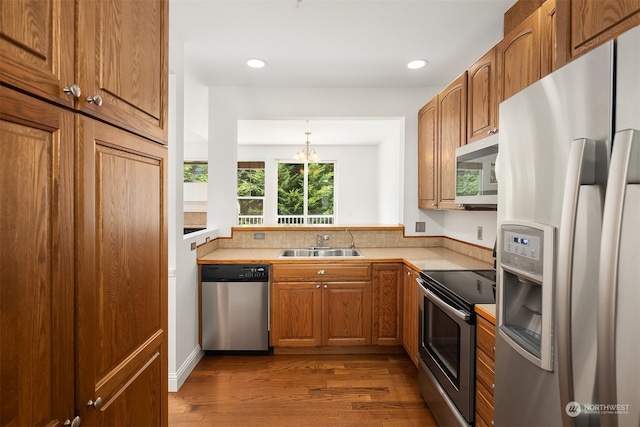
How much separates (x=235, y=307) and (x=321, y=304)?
2.40 feet

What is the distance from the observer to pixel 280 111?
10.7ft

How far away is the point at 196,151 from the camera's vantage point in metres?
6.29

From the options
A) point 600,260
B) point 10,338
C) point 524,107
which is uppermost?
point 524,107

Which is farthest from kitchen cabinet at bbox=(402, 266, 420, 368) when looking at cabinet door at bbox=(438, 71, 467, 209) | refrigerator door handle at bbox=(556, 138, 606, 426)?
refrigerator door handle at bbox=(556, 138, 606, 426)

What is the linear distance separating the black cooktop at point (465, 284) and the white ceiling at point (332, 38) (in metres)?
1.64

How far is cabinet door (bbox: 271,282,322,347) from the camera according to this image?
2.74 metres

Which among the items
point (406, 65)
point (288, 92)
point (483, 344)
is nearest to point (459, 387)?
point (483, 344)

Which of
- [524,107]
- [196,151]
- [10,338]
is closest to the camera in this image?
[10,338]

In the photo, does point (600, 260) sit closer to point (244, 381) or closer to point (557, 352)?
point (557, 352)

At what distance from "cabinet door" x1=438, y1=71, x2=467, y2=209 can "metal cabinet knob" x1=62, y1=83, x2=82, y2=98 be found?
87.3 inches

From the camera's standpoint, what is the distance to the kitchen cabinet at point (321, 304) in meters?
2.74

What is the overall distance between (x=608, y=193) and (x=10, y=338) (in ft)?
3.89

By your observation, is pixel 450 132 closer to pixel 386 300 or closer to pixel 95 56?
pixel 386 300

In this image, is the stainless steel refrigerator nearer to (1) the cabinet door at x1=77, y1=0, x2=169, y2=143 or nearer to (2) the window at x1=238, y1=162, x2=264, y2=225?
(1) the cabinet door at x1=77, y1=0, x2=169, y2=143
